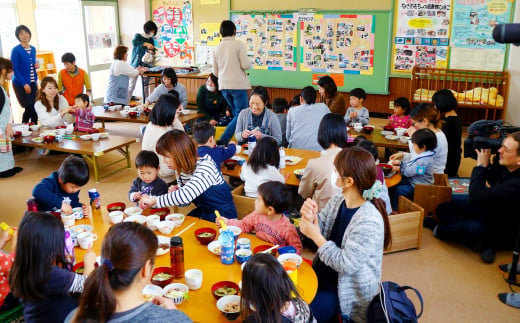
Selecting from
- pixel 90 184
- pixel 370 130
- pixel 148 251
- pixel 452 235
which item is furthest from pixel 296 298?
pixel 90 184

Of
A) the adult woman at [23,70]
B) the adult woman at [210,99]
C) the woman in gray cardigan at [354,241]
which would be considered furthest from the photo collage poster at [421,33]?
the woman in gray cardigan at [354,241]

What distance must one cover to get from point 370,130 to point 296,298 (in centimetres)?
375

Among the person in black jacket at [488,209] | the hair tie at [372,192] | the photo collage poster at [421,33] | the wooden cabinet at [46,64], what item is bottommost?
the person in black jacket at [488,209]

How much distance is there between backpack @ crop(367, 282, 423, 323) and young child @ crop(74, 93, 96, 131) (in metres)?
4.69

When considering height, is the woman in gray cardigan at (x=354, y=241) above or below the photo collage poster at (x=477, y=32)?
below

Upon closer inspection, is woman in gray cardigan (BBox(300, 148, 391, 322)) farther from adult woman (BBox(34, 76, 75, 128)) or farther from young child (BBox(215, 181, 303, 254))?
adult woman (BBox(34, 76, 75, 128))

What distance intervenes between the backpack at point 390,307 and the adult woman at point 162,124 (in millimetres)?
2519

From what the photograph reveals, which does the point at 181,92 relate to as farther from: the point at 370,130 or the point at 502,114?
the point at 502,114

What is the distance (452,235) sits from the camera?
406cm

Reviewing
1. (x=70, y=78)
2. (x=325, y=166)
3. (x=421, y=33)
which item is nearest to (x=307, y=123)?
(x=325, y=166)

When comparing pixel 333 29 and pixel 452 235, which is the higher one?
pixel 333 29

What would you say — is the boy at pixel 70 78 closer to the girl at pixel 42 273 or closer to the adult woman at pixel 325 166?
the adult woman at pixel 325 166

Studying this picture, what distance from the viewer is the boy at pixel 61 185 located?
3117 mm

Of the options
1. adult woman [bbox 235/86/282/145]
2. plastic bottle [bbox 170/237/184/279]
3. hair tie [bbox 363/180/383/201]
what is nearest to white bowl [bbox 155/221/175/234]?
plastic bottle [bbox 170/237/184/279]
